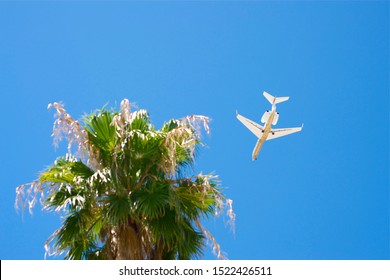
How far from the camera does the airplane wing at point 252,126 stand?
37028mm

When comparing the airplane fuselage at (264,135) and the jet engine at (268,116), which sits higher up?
the airplane fuselage at (264,135)

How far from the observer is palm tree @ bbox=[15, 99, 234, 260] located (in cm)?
1219

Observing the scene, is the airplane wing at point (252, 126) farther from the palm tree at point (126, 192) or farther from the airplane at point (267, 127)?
the palm tree at point (126, 192)

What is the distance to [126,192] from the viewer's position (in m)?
12.5

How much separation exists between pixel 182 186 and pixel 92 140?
1.79 meters

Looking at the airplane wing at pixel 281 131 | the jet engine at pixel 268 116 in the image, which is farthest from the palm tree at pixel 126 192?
the airplane wing at pixel 281 131

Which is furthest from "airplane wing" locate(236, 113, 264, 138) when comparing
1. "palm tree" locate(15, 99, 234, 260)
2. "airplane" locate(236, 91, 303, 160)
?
"palm tree" locate(15, 99, 234, 260)

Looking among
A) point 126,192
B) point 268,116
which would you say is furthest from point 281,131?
point 126,192

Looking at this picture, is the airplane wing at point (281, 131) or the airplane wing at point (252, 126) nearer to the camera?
the airplane wing at point (252, 126)

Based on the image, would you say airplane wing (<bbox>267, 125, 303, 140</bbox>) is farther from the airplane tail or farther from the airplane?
the airplane tail

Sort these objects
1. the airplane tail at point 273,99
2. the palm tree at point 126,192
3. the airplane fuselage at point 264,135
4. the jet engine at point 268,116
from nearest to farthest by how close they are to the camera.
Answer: the palm tree at point 126,192, the jet engine at point 268,116, the airplane fuselage at point 264,135, the airplane tail at point 273,99

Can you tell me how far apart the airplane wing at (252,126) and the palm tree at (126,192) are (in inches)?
948

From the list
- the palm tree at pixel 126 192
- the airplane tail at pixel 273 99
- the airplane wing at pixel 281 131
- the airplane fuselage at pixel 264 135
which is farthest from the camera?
the airplane wing at pixel 281 131
